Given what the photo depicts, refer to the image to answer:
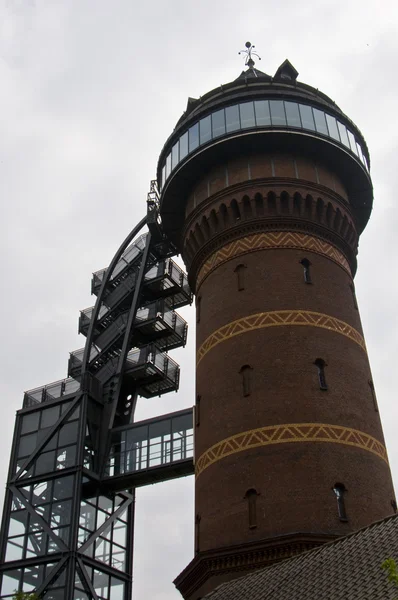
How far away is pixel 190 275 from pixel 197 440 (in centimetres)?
827

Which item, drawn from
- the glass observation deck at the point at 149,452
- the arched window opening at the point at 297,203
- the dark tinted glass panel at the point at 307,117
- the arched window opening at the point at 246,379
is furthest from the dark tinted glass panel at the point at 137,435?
the dark tinted glass panel at the point at 307,117

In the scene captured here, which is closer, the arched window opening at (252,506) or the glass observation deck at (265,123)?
the arched window opening at (252,506)

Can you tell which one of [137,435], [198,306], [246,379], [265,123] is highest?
[265,123]

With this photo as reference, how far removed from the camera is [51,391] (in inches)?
1709

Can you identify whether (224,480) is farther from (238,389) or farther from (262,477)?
(238,389)

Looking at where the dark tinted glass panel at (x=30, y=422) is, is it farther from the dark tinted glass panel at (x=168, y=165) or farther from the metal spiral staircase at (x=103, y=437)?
the dark tinted glass panel at (x=168, y=165)

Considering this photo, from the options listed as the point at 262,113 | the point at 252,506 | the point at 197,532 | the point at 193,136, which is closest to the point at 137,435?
the point at 197,532

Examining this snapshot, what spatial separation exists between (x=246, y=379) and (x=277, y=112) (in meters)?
12.1

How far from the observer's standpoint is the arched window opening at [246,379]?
27906mm

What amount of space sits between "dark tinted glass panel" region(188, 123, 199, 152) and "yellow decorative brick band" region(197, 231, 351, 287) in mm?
5115

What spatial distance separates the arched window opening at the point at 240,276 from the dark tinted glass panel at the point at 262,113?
20.5ft

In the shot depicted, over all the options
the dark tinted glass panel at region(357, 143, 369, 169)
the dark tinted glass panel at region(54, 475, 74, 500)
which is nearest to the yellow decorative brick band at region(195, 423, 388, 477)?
the dark tinted glass panel at region(54, 475, 74, 500)

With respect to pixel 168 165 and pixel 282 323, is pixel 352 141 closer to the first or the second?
pixel 168 165

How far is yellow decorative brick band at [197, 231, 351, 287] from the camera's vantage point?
3138cm
